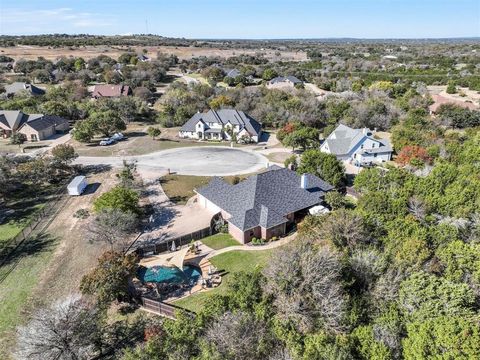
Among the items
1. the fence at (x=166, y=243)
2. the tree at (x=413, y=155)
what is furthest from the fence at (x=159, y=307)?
the tree at (x=413, y=155)

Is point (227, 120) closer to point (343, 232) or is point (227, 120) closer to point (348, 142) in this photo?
point (348, 142)

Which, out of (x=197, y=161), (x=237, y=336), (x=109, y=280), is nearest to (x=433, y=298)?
(x=237, y=336)

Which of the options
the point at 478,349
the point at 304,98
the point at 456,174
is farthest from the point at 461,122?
the point at 478,349

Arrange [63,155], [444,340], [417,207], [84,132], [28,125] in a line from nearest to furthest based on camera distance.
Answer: [444,340], [417,207], [63,155], [84,132], [28,125]

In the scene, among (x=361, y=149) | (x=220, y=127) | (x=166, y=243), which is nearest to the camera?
(x=166, y=243)

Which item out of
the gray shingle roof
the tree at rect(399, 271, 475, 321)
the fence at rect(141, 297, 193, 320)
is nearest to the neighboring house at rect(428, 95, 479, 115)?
the tree at rect(399, 271, 475, 321)

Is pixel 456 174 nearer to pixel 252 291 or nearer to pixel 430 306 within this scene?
pixel 430 306

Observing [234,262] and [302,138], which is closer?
[234,262]

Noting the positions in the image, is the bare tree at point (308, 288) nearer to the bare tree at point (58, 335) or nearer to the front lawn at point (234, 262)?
the front lawn at point (234, 262)
